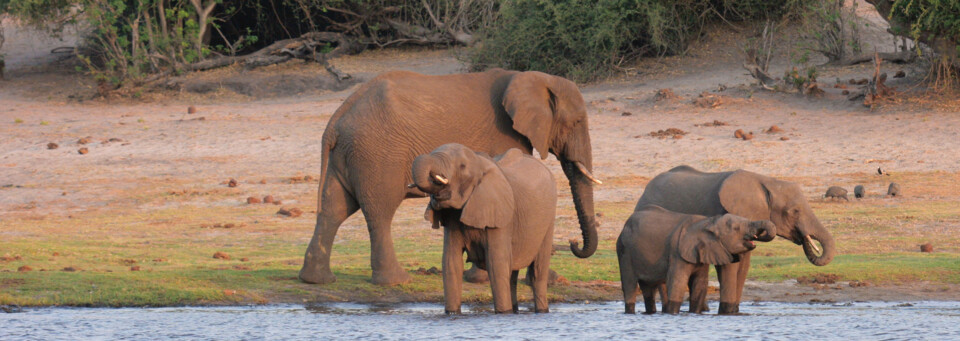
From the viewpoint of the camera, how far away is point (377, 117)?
9867 mm

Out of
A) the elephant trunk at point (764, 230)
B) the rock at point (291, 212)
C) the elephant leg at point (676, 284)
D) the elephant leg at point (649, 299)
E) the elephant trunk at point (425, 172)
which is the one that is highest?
the elephant trunk at point (425, 172)

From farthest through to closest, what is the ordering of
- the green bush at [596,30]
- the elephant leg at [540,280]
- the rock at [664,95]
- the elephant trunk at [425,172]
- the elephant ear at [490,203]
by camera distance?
1. the green bush at [596,30]
2. the rock at [664,95]
3. the elephant leg at [540,280]
4. the elephant ear at [490,203]
5. the elephant trunk at [425,172]

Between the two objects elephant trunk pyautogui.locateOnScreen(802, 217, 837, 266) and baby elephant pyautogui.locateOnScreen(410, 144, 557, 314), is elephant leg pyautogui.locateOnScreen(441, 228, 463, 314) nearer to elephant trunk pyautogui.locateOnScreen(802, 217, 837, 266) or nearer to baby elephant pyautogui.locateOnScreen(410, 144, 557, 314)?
baby elephant pyautogui.locateOnScreen(410, 144, 557, 314)

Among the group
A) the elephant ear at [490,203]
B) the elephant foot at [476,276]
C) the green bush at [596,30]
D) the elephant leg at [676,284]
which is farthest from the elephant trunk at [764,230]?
the green bush at [596,30]

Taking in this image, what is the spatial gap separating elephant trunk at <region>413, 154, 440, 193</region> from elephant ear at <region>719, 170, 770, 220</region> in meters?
2.44

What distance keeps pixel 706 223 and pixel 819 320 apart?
0.99m

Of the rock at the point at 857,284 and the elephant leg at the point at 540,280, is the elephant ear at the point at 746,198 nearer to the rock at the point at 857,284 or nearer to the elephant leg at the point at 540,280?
the elephant leg at the point at 540,280

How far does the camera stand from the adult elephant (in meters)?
9.86

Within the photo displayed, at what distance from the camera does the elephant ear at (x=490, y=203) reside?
7859 millimetres

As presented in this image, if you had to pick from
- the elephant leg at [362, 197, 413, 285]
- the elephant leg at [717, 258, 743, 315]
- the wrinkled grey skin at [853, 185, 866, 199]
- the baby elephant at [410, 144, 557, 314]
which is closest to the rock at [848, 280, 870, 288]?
the elephant leg at [717, 258, 743, 315]

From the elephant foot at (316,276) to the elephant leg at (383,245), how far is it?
14.3 inches

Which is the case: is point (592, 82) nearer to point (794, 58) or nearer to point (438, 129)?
point (794, 58)

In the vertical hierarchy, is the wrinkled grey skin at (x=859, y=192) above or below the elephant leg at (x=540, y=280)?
below

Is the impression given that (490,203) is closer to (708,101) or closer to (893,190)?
(893,190)
